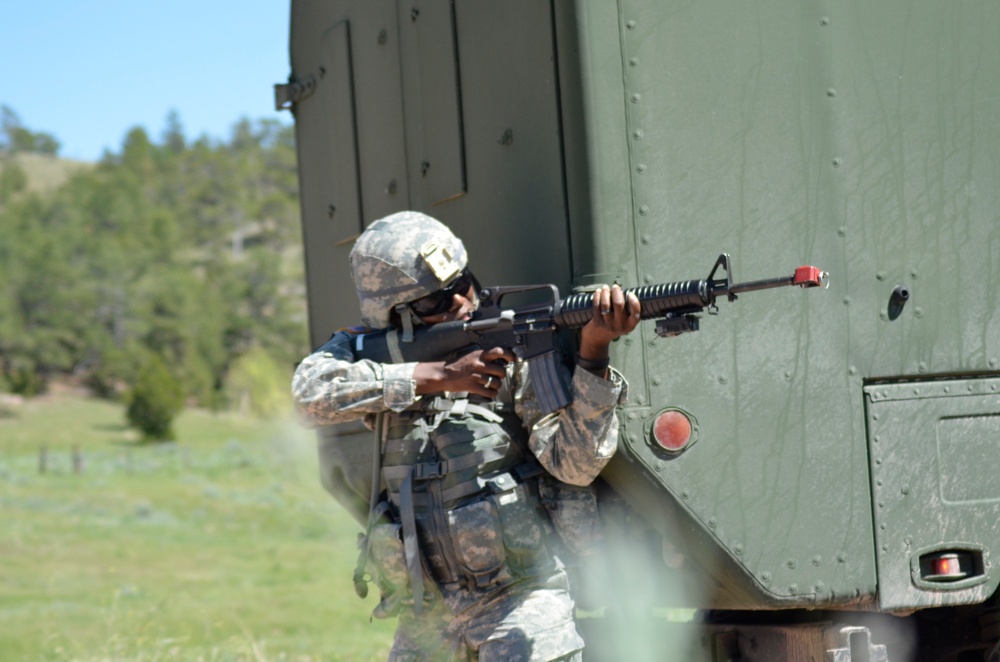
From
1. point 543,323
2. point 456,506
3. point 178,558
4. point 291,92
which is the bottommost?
point 178,558

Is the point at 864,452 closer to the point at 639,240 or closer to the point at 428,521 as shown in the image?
the point at 639,240

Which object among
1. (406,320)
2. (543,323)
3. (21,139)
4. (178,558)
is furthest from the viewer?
(21,139)

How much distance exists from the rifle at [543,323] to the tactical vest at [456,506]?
19 cm

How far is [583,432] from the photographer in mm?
3199

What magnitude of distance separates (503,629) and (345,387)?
0.79 metres

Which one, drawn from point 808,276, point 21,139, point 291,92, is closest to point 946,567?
point 808,276

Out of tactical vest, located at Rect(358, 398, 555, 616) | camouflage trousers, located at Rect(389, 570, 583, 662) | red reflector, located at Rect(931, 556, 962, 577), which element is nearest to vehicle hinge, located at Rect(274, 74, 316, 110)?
tactical vest, located at Rect(358, 398, 555, 616)

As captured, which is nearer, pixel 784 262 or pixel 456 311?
pixel 784 262

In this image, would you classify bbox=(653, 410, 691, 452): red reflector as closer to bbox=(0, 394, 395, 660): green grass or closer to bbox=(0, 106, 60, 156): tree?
bbox=(0, 394, 395, 660): green grass

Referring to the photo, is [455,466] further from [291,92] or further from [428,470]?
[291,92]

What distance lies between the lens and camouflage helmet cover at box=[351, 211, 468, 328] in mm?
3508

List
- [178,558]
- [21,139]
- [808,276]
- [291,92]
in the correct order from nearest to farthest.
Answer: [808,276]
[291,92]
[178,558]
[21,139]

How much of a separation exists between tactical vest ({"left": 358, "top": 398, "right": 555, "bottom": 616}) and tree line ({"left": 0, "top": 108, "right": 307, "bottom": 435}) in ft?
192

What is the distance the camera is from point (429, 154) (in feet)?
13.5
